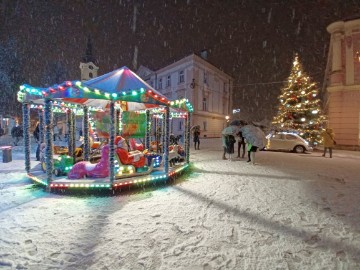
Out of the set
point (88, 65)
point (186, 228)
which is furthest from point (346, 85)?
point (88, 65)

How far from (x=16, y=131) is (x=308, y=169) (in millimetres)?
20995

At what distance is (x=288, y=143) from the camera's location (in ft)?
55.0

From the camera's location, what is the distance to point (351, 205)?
5320mm

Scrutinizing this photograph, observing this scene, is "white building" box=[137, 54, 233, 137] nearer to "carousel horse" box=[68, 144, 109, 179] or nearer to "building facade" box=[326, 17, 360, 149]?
"building facade" box=[326, 17, 360, 149]

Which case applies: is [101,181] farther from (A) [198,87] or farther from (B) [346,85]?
(A) [198,87]

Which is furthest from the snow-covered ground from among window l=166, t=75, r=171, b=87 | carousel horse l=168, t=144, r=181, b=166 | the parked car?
window l=166, t=75, r=171, b=87

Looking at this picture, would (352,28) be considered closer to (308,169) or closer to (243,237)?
(308,169)

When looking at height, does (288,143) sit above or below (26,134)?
below

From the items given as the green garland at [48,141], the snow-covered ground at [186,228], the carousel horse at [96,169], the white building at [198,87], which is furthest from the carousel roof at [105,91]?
the white building at [198,87]

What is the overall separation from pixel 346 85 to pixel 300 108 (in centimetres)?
366

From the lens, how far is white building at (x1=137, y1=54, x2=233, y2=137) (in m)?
32.3

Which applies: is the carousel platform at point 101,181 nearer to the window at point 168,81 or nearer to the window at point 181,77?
the window at point 181,77

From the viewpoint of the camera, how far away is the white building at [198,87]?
32334 mm

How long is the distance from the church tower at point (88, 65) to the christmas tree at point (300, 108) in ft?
139
